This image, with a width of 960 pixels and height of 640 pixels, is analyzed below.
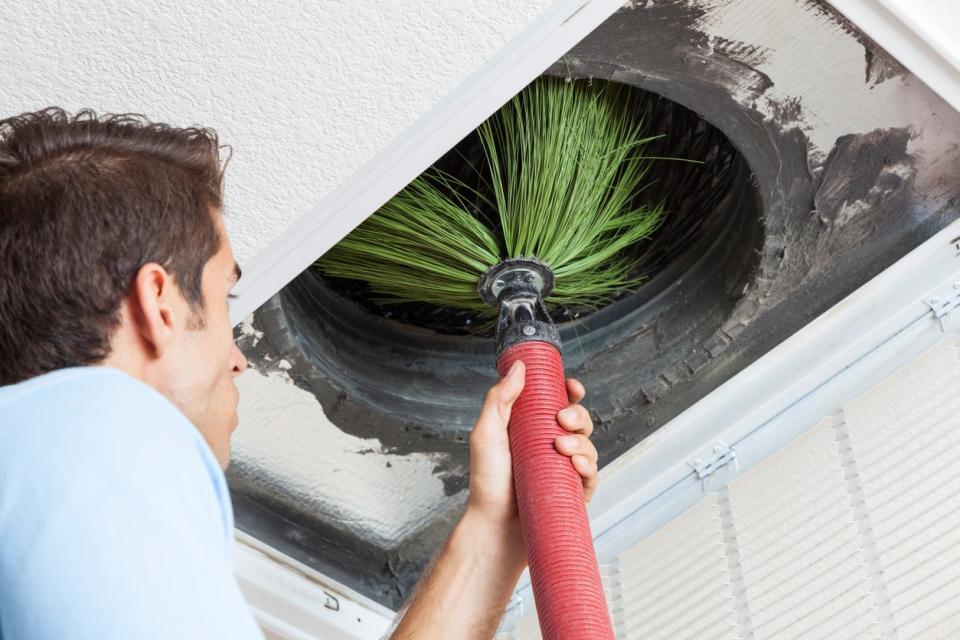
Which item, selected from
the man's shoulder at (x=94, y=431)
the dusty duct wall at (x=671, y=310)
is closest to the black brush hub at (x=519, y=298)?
the dusty duct wall at (x=671, y=310)

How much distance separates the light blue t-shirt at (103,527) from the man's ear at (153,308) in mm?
153

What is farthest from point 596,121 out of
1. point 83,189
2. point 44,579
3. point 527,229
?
point 44,579

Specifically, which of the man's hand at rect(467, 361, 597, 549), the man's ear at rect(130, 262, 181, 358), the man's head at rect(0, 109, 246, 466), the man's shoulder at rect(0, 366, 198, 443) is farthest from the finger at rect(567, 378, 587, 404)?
the man's shoulder at rect(0, 366, 198, 443)

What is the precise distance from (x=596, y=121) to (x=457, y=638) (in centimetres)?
71

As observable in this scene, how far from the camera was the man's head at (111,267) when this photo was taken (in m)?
0.88

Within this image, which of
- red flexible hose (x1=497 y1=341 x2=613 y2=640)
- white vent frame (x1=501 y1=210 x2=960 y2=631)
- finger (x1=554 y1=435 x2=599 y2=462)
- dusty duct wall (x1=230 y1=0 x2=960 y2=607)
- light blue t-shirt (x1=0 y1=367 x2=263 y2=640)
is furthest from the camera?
white vent frame (x1=501 y1=210 x2=960 y2=631)

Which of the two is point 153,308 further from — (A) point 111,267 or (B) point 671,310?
(B) point 671,310

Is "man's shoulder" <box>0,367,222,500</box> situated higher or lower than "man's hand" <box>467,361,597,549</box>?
lower

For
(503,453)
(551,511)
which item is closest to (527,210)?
(503,453)

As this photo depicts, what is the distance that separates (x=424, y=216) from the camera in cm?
163

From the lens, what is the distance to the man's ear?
883mm

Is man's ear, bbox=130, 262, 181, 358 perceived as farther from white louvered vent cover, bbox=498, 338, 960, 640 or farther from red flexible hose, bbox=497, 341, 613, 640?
white louvered vent cover, bbox=498, 338, 960, 640

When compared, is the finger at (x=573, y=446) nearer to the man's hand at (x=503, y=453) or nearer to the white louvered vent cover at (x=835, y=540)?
the man's hand at (x=503, y=453)

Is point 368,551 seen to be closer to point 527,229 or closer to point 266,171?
point 527,229
